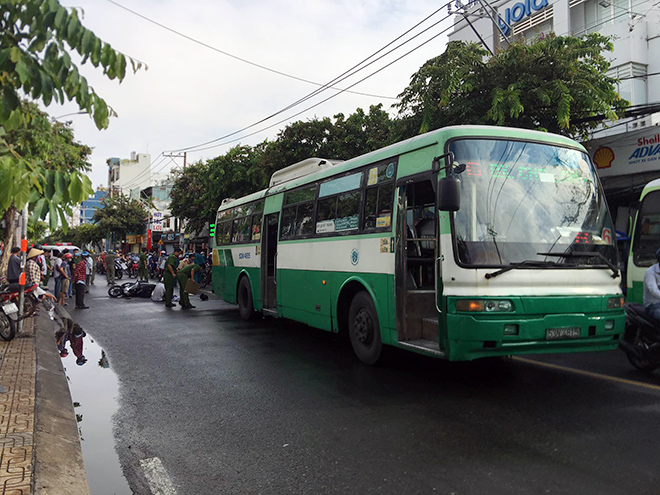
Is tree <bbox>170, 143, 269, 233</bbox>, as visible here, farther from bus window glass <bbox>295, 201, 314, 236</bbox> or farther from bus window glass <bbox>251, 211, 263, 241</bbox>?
bus window glass <bbox>295, 201, 314, 236</bbox>

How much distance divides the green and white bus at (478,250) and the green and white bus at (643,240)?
2.15 metres

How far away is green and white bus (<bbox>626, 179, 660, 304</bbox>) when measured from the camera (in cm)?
796

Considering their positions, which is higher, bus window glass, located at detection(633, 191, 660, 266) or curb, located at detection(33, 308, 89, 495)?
bus window glass, located at detection(633, 191, 660, 266)

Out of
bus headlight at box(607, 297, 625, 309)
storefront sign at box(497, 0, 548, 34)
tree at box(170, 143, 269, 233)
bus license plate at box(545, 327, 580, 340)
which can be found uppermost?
storefront sign at box(497, 0, 548, 34)

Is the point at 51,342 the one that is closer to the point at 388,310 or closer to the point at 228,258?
the point at 228,258

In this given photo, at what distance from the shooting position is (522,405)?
17.9 feet

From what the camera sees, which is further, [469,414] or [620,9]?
[620,9]

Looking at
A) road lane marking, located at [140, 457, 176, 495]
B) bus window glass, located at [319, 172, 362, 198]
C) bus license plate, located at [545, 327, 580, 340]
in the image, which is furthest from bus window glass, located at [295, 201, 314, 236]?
road lane marking, located at [140, 457, 176, 495]

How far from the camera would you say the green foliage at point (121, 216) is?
2315 inches

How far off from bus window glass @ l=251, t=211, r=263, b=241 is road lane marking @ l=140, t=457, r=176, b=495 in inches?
304

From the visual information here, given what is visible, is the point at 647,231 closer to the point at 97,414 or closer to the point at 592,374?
the point at 592,374

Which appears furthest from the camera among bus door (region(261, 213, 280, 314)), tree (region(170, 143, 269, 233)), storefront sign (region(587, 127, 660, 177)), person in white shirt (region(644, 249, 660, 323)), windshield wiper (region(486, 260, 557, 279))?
tree (region(170, 143, 269, 233))

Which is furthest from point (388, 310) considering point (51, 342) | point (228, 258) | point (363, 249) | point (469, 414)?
point (228, 258)

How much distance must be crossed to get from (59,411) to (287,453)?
8.63ft
